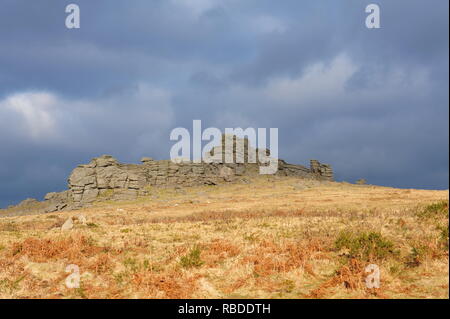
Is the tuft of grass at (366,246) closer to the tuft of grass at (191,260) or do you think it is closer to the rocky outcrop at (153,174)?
the tuft of grass at (191,260)

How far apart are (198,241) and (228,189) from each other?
195 feet

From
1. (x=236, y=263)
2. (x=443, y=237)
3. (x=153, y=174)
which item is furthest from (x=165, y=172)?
(x=443, y=237)

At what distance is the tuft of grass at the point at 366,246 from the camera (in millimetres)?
13305

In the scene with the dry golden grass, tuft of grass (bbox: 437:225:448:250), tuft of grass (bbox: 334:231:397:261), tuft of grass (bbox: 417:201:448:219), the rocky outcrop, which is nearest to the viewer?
the dry golden grass

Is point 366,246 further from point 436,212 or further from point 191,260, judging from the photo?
point 436,212

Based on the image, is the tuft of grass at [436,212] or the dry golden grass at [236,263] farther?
the tuft of grass at [436,212]

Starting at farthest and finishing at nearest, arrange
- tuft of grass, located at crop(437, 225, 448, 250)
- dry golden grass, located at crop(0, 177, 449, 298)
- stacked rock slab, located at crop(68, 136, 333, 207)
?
stacked rock slab, located at crop(68, 136, 333, 207) < tuft of grass, located at crop(437, 225, 448, 250) < dry golden grass, located at crop(0, 177, 449, 298)

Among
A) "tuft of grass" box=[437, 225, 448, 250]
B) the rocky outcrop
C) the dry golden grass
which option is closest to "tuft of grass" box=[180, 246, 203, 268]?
the dry golden grass

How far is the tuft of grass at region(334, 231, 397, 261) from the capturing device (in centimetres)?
1330

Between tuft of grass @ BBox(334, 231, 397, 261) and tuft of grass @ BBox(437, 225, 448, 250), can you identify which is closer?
tuft of grass @ BBox(334, 231, 397, 261)

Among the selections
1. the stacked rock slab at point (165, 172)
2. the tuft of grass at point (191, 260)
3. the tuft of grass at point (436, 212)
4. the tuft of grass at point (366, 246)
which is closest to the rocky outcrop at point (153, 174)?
the stacked rock slab at point (165, 172)

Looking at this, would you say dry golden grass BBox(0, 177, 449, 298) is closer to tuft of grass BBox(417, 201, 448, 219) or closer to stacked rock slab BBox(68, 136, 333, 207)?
tuft of grass BBox(417, 201, 448, 219)

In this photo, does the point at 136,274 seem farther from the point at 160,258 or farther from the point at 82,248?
the point at 82,248
